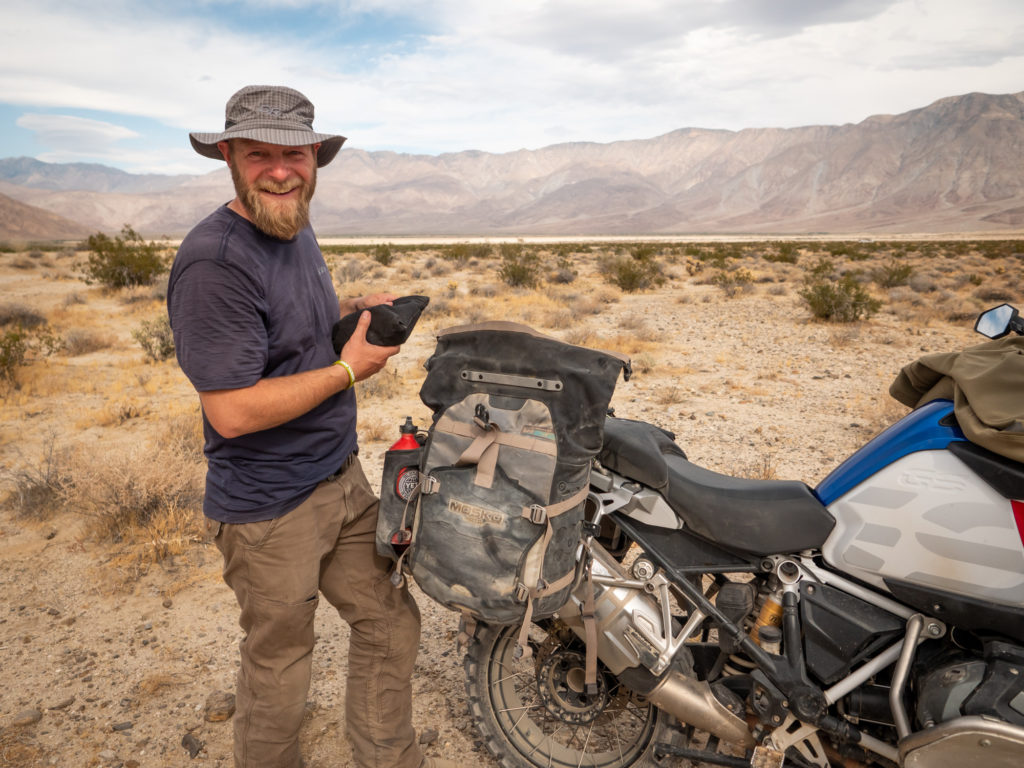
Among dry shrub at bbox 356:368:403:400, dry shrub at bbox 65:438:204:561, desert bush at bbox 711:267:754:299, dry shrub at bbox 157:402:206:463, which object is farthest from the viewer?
desert bush at bbox 711:267:754:299

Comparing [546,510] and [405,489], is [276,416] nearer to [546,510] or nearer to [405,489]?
[405,489]

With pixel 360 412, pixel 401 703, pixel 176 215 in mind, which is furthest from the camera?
pixel 176 215

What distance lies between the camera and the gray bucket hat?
190 centimetres

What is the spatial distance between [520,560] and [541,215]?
170691 millimetres

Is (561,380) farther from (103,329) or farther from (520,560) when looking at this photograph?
(103,329)

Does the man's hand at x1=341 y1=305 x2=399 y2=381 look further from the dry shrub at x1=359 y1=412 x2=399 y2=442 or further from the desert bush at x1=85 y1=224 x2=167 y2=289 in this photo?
the desert bush at x1=85 y1=224 x2=167 y2=289

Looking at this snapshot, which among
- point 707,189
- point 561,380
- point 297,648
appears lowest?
point 297,648

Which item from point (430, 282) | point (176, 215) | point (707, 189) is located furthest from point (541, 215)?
point (430, 282)

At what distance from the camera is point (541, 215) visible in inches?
6535

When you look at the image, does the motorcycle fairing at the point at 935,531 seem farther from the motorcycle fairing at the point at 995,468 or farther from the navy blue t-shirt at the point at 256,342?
the navy blue t-shirt at the point at 256,342

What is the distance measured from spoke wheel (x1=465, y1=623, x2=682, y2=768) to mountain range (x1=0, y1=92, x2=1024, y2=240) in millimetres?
114081

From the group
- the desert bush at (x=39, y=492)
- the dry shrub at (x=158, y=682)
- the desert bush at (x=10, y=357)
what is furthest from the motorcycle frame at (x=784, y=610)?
the desert bush at (x=10, y=357)

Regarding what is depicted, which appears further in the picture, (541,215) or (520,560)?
(541,215)

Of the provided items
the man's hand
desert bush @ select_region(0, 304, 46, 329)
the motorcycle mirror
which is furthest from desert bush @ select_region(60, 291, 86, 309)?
the motorcycle mirror
